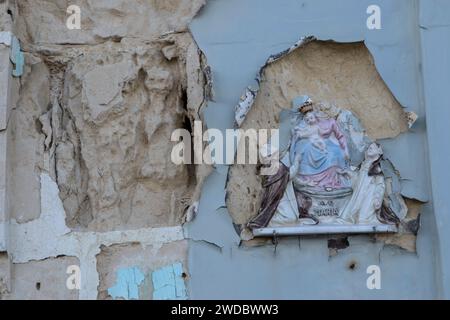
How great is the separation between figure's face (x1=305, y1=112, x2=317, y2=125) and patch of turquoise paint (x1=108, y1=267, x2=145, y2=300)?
54.4 inches

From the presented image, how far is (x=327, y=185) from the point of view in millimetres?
6305

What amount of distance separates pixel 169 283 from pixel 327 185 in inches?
44.2

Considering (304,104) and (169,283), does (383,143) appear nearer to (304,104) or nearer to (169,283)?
(304,104)

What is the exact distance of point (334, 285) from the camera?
6.18 m

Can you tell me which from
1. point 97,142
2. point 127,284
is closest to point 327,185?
point 127,284

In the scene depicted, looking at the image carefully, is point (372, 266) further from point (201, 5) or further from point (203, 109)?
point (201, 5)

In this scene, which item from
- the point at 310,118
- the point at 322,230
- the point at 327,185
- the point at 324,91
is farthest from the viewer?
the point at 324,91

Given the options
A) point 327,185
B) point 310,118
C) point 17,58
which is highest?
point 17,58

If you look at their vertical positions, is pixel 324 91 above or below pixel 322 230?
above

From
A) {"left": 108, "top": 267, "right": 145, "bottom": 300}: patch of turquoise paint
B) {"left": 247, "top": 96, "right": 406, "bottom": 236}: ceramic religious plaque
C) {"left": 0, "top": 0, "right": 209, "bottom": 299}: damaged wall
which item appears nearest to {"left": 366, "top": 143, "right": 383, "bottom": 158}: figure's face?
{"left": 247, "top": 96, "right": 406, "bottom": 236}: ceramic religious plaque

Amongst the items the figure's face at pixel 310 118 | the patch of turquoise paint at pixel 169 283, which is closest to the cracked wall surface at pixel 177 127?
the patch of turquoise paint at pixel 169 283

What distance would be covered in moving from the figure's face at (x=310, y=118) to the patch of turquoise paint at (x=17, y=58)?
1809mm

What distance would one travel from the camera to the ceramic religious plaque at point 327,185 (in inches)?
245

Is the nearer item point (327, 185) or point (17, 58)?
point (327, 185)
